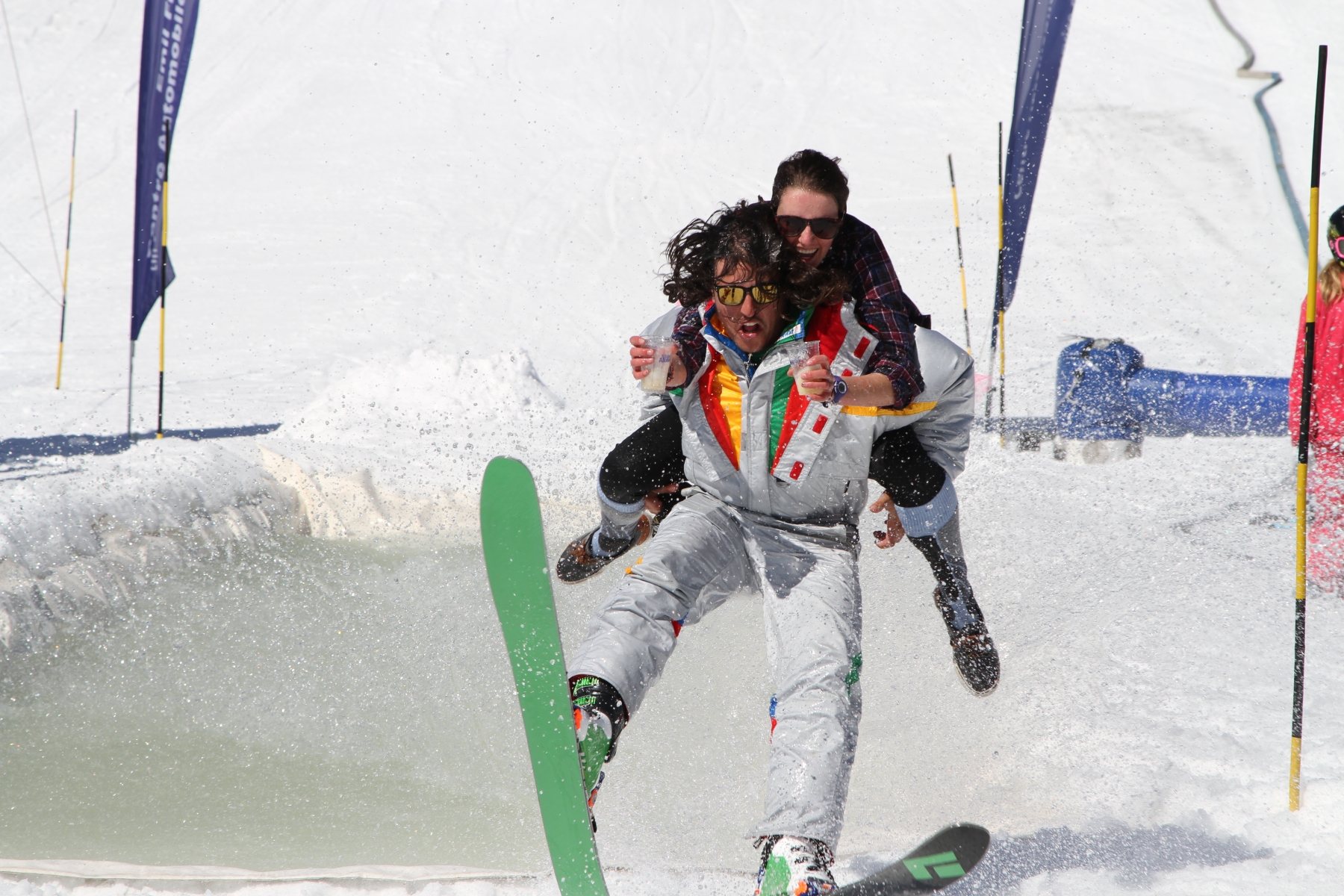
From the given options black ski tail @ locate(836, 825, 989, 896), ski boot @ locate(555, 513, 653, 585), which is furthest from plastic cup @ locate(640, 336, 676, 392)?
black ski tail @ locate(836, 825, 989, 896)

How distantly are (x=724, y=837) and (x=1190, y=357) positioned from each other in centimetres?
700

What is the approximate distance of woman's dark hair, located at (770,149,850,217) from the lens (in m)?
2.34

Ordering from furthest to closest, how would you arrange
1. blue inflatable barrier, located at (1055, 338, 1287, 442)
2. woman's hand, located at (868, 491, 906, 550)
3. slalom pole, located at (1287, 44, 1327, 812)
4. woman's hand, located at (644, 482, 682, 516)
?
1. blue inflatable barrier, located at (1055, 338, 1287, 442)
2. woman's hand, located at (644, 482, 682, 516)
3. woman's hand, located at (868, 491, 906, 550)
4. slalom pole, located at (1287, 44, 1327, 812)

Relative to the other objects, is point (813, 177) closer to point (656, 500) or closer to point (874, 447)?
point (874, 447)

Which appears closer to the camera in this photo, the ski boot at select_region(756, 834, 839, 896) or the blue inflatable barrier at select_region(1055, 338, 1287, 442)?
the ski boot at select_region(756, 834, 839, 896)

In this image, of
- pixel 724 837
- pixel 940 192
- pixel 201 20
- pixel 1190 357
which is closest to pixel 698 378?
pixel 724 837

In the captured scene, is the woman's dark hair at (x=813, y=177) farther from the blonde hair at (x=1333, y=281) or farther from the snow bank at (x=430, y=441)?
the snow bank at (x=430, y=441)

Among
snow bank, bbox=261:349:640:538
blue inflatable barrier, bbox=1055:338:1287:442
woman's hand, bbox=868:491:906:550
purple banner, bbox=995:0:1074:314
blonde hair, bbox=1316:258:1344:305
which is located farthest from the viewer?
blue inflatable barrier, bbox=1055:338:1287:442

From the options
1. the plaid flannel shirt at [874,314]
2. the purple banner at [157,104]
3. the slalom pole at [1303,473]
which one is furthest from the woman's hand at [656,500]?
the purple banner at [157,104]

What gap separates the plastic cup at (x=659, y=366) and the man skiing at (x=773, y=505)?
3 cm

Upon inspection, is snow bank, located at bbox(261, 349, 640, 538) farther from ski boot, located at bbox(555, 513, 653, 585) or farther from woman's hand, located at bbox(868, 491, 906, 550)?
woman's hand, located at bbox(868, 491, 906, 550)

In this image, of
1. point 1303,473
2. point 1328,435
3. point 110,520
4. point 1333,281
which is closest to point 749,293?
point 1303,473

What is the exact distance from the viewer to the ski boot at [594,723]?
2.02 metres

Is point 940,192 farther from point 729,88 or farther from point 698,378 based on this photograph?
point 698,378
